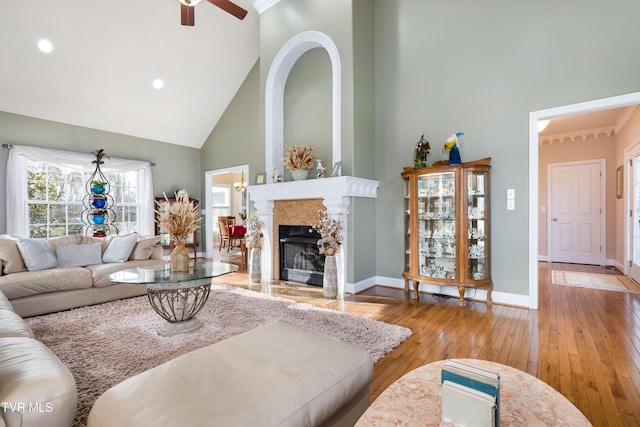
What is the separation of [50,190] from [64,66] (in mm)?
2195

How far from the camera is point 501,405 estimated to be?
108 cm

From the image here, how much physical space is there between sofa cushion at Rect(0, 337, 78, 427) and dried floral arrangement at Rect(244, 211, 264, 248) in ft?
11.4

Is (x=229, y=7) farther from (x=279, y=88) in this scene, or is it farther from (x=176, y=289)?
(x=176, y=289)

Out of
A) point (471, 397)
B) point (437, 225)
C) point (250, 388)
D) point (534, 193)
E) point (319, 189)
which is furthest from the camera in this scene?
point (319, 189)

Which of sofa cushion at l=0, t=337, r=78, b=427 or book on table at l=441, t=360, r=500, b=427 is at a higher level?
book on table at l=441, t=360, r=500, b=427

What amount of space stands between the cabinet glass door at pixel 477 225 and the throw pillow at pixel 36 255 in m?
4.73

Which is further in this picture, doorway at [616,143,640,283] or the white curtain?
the white curtain

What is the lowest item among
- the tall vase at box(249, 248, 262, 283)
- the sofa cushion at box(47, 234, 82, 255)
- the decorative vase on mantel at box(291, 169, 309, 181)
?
the tall vase at box(249, 248, 262, 283)

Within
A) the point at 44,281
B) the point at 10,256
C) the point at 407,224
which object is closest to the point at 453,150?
the point at 407,224

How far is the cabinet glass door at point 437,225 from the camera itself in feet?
11.9

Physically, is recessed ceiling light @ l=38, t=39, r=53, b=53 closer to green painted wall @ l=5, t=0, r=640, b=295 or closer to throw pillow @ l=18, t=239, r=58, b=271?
green painted wall @ l=5, t=0, r=640, b=295

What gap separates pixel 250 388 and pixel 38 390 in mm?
769

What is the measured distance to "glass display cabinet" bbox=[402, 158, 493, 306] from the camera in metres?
3.52

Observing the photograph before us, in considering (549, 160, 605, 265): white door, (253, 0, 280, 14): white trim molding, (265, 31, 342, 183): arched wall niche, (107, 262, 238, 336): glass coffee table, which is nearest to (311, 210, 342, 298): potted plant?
(265, 31, 342, 183): arched wall niche
